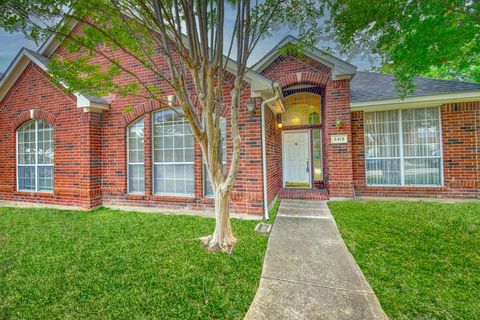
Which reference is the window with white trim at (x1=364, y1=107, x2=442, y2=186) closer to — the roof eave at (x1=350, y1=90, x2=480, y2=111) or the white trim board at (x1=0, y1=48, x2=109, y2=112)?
the roof eave at (x1=350, y1=90, x2=480, y2=111)

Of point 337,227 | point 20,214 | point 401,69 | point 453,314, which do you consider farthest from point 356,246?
point 20,214

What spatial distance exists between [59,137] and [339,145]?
29.5ft

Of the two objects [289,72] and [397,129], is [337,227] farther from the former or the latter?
[289,72]

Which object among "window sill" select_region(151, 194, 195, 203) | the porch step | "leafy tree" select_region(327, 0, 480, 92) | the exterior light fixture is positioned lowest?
the porch step

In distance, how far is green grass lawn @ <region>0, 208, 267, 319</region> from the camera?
7.31ft

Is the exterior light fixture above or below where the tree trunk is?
above

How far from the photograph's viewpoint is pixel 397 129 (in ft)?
23.0

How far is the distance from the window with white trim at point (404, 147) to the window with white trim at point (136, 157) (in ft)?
24.3

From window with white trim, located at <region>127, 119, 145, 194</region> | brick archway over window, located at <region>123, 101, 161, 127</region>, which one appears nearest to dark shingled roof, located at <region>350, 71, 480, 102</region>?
brick archway over window, located at <region>123, 101, 161, 127</region>

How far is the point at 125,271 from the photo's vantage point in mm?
2926

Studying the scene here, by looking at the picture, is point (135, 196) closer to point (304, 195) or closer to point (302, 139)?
point (304, 195)

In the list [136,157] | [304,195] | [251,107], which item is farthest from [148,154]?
[304,195]

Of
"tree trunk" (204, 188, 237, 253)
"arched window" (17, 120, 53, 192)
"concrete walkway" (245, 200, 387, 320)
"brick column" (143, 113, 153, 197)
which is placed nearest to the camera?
"concrete walkway" (245, 200, 387, 320)

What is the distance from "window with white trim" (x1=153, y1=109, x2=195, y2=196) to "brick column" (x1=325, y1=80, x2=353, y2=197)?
463cm
